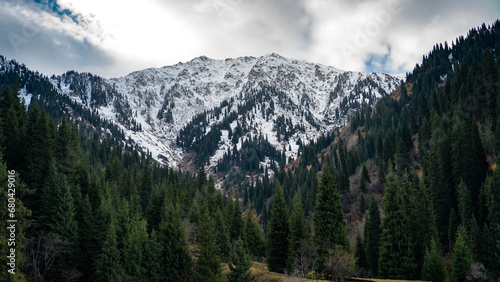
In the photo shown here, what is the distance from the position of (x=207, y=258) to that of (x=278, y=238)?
38.1 feet

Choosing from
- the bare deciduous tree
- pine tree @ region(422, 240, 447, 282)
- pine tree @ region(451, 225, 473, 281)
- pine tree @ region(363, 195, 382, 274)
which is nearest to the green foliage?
pine tree @ region(422, 240, 447, 282)

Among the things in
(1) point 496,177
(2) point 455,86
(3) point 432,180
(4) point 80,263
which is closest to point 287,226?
(4) point 80,263

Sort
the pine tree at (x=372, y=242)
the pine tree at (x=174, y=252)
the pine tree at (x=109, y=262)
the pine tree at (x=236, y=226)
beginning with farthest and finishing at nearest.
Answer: the pine tree at (x=236, y=226), the pine tree at (x=372, y=242), the pine tree at (x=174, y=252), the pine tree at (x=109, y=262)

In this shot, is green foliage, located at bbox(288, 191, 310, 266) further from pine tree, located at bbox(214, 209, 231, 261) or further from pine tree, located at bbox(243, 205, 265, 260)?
pine tree, located at bbox(243, 205, 265, 260)

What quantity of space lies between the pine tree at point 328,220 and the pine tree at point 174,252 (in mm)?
20580

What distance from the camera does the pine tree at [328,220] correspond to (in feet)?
131

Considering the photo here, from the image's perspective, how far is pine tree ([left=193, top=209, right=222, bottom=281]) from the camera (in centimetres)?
4556

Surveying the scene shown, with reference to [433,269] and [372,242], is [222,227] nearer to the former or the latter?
[372,242]

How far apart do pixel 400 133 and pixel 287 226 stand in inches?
3426

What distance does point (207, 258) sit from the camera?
4666 centimetres

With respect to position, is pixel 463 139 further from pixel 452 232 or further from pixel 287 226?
pixel 287 226

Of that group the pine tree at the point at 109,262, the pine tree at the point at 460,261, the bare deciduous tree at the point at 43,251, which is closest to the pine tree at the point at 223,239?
the pine tree at the point at 109,262

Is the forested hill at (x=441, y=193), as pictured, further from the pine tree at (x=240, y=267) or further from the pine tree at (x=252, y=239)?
the pine tree at (x=252, y=239)

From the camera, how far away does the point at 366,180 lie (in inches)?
4670
